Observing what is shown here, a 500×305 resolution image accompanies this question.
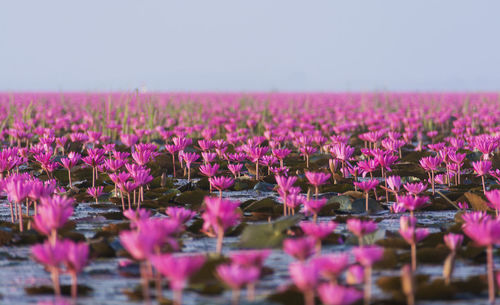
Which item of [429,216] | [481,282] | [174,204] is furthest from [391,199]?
[481,282]

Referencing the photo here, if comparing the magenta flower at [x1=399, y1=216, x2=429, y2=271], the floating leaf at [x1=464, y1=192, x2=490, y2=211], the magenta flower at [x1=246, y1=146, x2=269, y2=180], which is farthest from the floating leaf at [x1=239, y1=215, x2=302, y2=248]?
the magenta flower at [x1=246, y1=146, x2=269, y2=180]

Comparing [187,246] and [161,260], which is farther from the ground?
[161,260]

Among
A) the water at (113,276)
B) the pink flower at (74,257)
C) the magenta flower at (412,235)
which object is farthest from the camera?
the magenta flower at (412,235)

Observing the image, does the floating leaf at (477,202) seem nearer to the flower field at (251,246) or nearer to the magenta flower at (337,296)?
the flower field at (251,246)

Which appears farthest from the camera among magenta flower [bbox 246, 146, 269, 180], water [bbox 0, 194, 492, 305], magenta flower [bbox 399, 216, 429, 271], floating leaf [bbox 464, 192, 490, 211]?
magenta flower [bbox 246, 146, 269, 180]

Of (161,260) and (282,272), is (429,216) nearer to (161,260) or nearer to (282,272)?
(282,272)

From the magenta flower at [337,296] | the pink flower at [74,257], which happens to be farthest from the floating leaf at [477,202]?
the pink flower at [74,257]

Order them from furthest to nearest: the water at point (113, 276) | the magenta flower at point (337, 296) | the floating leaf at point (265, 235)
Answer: the floating leaf at point (265, 235) < the water at point (113, 276) < the magenta flower at point (337, 296)

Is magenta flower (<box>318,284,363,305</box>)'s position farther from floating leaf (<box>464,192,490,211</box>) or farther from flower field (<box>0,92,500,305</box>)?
floating leaf (<box>464,192,490,211</box>)

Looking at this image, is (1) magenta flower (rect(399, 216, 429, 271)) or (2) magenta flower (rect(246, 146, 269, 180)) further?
(2) magenta flower (rect(246, 146, 269, 180))

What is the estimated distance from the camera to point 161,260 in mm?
1765

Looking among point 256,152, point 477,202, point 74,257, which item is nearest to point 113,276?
point 74,257

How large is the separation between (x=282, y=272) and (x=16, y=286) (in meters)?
1.03

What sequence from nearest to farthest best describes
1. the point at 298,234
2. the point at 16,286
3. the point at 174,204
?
the point at 16,286 → the point at 298,234 → the point at 174,204
